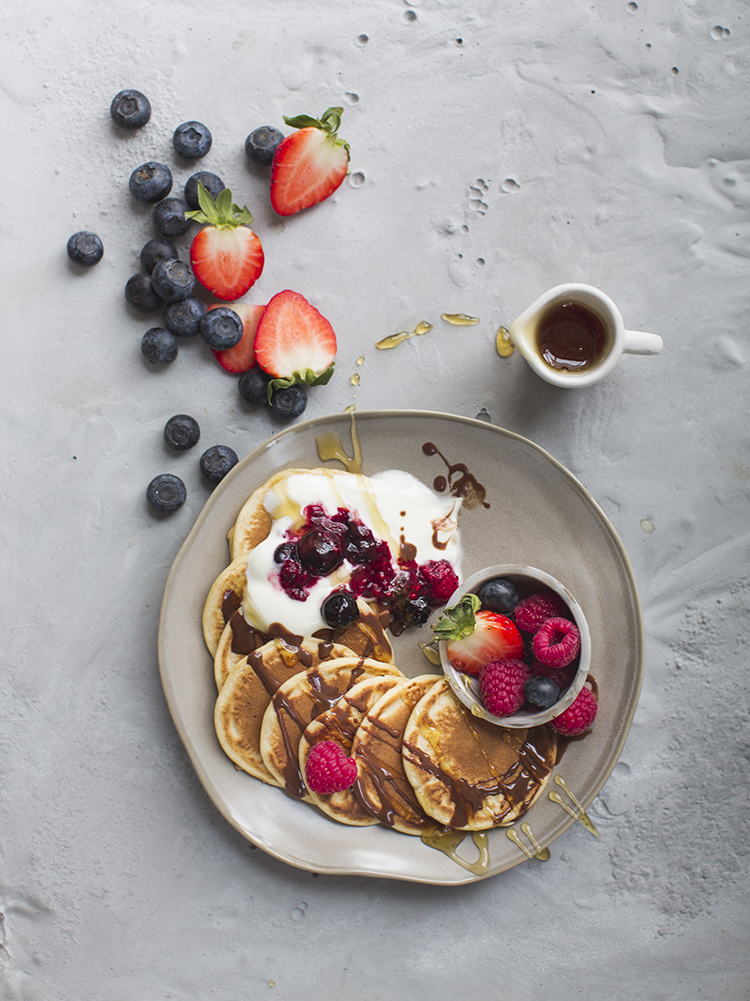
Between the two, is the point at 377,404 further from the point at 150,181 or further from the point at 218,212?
the point at 150,181

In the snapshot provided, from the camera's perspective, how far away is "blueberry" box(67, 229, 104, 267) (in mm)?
1589

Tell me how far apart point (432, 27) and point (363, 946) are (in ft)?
7.33

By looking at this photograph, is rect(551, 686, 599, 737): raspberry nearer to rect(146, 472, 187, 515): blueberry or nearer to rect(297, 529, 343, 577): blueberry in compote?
rect(297, 529, 343, 577): blueberry in compote

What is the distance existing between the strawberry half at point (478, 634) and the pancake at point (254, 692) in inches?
9.8

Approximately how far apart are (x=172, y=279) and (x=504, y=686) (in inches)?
45.2

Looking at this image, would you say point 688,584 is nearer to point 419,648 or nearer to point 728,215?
point 419,648

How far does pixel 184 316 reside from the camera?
1558 mm

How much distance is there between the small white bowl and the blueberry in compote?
27 centimetres

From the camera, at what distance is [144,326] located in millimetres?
1632

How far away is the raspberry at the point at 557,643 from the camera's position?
1.36 m

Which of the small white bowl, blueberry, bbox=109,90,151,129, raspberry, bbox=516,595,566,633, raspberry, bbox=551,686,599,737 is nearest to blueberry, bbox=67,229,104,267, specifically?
blueberry, bbox=109,90,151,129

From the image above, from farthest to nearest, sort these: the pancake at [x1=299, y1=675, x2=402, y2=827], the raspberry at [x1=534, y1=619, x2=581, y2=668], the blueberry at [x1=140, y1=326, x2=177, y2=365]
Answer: the blueberry at [x1=140, y1=326, x2=177, y2=365] → the pancake at [x1=299, y1=675, x2=402, y2=827] → the raspberry at [x1=534, y1=619, x2=581, y2=668]

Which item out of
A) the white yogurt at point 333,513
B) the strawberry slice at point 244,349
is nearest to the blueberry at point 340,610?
the white yogurt at point 333,513

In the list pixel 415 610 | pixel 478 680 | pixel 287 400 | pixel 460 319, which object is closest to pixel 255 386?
pixel 287 400
